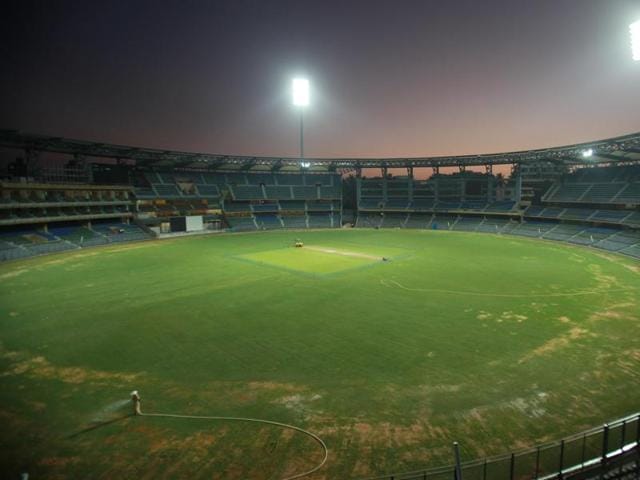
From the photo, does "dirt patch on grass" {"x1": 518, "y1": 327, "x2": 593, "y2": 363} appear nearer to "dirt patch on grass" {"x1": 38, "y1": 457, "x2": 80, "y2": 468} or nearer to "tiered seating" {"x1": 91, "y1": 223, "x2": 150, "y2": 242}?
"dirt patch on grass" {"x1": 38, "y1": 457, "x2": 80, "y2": 468}

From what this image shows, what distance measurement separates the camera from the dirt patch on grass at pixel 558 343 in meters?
15.6

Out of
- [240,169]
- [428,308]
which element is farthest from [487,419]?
[240,169]

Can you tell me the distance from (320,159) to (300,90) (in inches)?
767

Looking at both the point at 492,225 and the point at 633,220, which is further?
the point at 492,225

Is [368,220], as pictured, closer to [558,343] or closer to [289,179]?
[289,179]

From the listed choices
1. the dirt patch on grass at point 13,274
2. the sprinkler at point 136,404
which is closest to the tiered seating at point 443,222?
Result: the dirt patch on grass at point 13,274

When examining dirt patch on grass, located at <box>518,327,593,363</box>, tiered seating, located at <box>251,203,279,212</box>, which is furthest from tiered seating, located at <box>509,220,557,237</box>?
tiered seating, located at <box>251,203,279,212</box>

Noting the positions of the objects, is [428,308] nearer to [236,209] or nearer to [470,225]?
[470,225]

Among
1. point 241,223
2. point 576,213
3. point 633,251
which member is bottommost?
point 633,251

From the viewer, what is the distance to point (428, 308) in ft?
72.4

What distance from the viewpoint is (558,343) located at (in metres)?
16.7

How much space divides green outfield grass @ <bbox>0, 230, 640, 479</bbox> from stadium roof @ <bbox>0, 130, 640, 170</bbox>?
26015 mm

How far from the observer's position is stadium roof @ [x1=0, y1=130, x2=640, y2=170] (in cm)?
4669

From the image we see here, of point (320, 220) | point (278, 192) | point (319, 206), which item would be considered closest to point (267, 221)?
point (278, 192)
